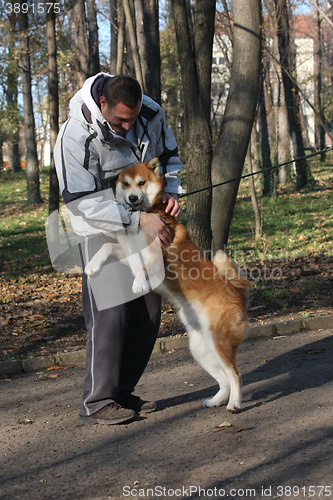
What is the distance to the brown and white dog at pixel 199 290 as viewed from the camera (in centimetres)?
397

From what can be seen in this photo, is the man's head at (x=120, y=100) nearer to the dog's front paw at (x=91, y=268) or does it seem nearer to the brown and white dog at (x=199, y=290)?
the brown and white dog at (x=199, y=290)

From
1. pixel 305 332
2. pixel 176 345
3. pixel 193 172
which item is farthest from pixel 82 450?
pixel 193 172

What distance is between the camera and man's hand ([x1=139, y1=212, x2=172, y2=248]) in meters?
3.94

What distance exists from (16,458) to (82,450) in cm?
40

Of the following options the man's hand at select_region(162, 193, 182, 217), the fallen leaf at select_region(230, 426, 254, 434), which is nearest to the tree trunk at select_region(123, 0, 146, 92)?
the man's hand at select_region(162, 193, 182, 217)

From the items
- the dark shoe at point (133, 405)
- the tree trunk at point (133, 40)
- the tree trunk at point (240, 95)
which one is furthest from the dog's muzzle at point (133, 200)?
the tree trunk at point (133, 40)

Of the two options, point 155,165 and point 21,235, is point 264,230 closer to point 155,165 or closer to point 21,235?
point 21,235

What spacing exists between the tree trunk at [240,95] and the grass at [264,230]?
2240mm

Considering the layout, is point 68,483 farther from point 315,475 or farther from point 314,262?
point 314,262

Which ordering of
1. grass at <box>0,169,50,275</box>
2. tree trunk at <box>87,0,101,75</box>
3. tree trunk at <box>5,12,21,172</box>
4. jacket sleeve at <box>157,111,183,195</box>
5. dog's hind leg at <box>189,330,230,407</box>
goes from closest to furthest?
1. dog's hind leg at <box>189,330,230,407</box>
2. jacket sleeve at <box>157,111,183,195</box>
3. grass at <box>0,169,50,275</box>
4. tree trunk at <box>5,12,21,172</box>
5. tree trunk at <box>87,0,101,75</box>

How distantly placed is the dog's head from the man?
0.28 feet

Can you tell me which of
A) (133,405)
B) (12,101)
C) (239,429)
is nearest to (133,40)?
(133,405)

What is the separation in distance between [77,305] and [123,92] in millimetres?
5114

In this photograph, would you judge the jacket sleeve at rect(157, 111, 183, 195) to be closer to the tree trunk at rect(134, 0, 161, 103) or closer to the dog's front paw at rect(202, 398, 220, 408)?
the dog's front paw at rect(202, 398, 220, 408)
